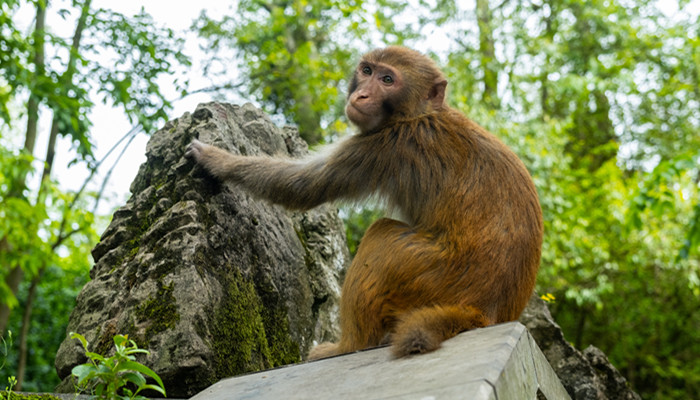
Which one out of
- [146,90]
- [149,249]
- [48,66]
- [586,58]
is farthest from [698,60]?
[149,249]

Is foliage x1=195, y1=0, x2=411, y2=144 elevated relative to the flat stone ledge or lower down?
elevated

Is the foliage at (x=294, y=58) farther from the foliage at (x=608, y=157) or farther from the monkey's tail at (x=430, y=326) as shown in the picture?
the monkey's tail at (x=430, y=326)

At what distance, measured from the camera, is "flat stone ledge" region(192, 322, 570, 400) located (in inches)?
109

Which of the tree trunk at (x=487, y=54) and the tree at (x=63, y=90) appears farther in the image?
the tree trunk at (x=487, y=54)

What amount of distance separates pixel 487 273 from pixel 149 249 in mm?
2381

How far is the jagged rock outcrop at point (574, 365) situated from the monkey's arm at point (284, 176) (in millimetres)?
2481

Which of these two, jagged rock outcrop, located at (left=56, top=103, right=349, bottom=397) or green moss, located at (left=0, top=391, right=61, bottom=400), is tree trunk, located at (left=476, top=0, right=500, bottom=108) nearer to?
jagged rock outcrop, located at (left=56, top=103, right=349, bottom=397)

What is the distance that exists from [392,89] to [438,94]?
14.2 inches

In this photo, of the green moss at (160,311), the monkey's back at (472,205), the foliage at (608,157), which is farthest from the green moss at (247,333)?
the foliage at (608,157)

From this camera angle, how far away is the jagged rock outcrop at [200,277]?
4285 millimetres

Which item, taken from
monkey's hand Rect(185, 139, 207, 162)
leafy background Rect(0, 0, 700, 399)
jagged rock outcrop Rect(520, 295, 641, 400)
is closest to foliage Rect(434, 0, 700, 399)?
leafy background Rect(0, 0, 700, 399)

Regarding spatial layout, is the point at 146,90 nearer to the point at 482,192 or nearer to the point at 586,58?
the point at 482,192

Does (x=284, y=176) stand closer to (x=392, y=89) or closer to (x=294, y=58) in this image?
(x=392, y=89)

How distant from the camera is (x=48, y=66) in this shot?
31.1ft
